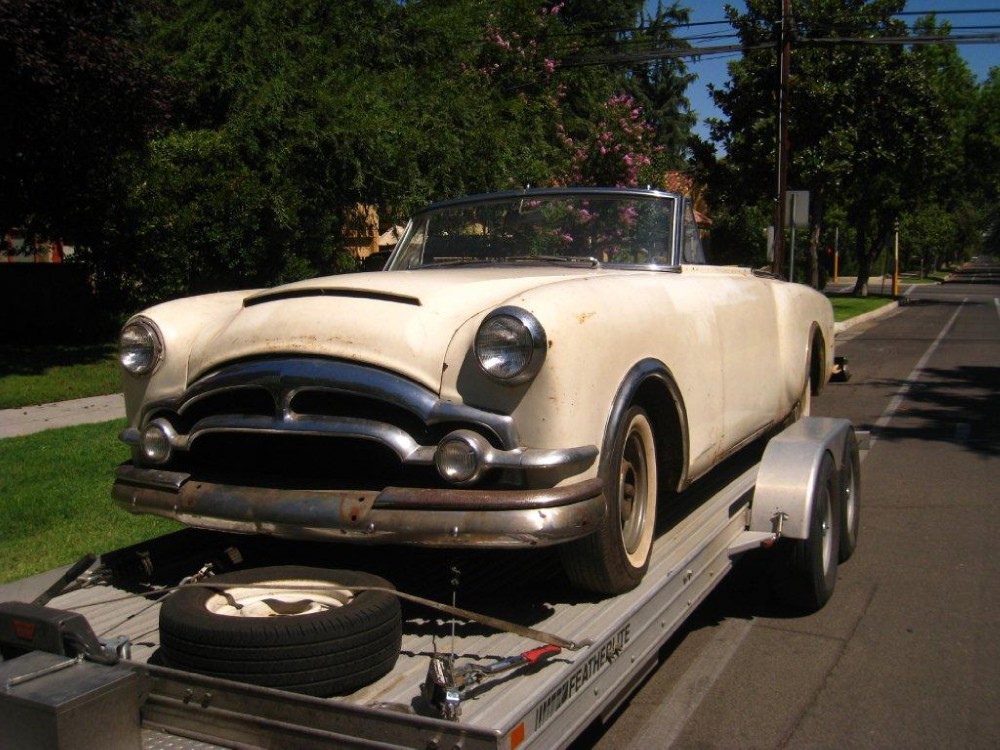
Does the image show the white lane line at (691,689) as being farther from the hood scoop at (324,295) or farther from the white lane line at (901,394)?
the white lane line at (901,394)

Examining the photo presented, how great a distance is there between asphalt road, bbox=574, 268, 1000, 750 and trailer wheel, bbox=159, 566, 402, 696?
116 cm

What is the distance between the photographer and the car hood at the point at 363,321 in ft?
10.6

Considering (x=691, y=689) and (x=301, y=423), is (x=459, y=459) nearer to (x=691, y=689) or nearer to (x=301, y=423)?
(x=301, y=423)

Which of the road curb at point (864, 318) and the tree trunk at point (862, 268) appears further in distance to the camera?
the tree trunk at point (862, 268)

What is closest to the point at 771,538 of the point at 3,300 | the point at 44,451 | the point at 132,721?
the point at 132,721

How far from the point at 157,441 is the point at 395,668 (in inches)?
50.9

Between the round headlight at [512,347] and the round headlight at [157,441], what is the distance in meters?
1.19

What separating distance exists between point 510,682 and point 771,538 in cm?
194

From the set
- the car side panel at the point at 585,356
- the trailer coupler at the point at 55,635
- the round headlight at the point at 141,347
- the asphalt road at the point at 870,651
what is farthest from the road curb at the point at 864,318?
the trailer coupler at the point at 55,635

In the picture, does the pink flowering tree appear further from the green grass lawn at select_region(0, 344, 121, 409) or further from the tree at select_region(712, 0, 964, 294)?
the tree at select_region(712, 0, 964, 294)

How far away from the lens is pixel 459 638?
3.06 metres

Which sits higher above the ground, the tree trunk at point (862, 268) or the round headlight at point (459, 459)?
the round headlight at point (459, 459)

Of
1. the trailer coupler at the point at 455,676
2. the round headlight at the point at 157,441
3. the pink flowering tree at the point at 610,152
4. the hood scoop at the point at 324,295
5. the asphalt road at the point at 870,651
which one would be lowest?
the asphalt road at the point at 870,651

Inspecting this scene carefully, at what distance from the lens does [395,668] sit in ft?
9.42
